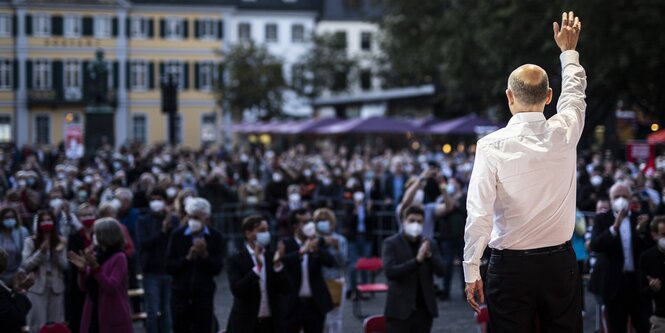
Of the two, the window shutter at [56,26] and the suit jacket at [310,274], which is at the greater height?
the window shutter at [56,26]

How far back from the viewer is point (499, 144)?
519 cm

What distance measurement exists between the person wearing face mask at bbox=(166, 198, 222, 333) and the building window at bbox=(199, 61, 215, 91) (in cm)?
6447

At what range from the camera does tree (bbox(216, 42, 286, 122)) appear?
208 feet

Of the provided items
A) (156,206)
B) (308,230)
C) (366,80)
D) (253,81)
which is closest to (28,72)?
(253,81)

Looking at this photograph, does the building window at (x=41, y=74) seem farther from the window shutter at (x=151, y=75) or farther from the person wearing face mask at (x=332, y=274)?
the person wearing face mask at (x=332, y=274)

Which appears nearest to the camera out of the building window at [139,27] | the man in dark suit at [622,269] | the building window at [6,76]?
the man in dark suit at [622,269]

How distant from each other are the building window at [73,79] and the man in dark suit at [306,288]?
64.7 meters

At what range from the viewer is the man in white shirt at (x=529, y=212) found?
5.16m

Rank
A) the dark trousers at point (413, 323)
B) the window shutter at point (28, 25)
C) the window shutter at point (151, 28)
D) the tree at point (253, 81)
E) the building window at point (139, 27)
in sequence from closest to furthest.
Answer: the dark trousers at point (413, 323), the tree at point (253, 81), the window shutter at point (28, 25), the building window at point (139, 27), the window shutter at point (151, 28)

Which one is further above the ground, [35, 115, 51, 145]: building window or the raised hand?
[35, 115, 51, 145]: building window

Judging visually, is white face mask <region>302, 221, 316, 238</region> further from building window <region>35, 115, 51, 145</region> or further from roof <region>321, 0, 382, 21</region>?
roof <region>321, 0, 382, 21</region>

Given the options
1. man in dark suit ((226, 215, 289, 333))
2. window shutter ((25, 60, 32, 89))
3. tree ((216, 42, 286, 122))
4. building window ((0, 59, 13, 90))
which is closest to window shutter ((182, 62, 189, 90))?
tree ((216, 42, 286, 122))

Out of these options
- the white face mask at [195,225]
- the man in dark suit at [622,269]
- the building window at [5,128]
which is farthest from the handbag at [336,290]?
the building window at [5,128]

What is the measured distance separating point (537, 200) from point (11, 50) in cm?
6967
